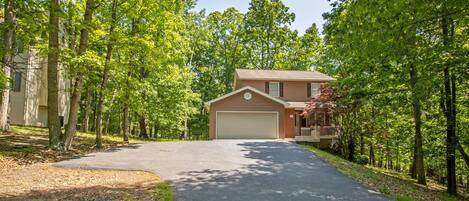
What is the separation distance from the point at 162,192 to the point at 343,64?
8.12m

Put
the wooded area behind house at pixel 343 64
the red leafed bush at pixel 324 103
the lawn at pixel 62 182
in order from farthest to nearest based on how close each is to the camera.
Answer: the red leafed bush at pixel 324 103 < the wooded area behind house at pixel 343 64 < the lawn at pixel 62 182

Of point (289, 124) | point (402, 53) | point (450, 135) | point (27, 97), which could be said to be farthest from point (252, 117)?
point (402, 53)

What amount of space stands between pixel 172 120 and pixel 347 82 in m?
20.8

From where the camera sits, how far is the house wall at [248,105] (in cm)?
2384

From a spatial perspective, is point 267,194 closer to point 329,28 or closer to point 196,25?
point 329,28

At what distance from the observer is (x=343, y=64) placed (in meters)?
12.3

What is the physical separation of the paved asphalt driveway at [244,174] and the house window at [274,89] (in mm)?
12437

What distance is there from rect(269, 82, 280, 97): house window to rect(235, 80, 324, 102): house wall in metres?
0.48

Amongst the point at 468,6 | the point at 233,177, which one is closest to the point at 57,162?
the point at 233,177

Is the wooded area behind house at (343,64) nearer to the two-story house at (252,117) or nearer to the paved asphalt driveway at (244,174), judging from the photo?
the paved asphalt driveway at (244,174)

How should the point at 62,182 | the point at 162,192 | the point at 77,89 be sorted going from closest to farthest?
1. the point at 162,192
2. the point at 62,182
3. the point at 77,89

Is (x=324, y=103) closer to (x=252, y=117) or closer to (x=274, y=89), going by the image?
(x=252, y=117)

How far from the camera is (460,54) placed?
1020 centimetres

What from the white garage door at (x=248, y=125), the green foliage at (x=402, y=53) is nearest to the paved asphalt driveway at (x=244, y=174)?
the green foliage at (x=402, y=53)
